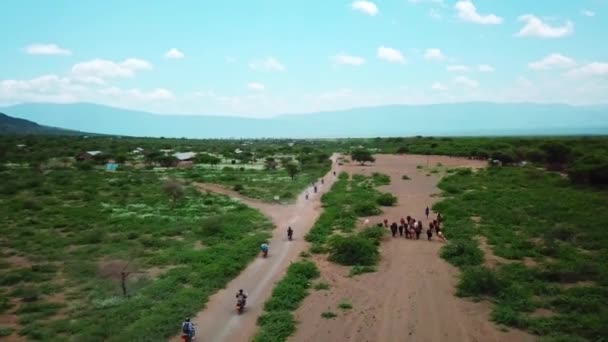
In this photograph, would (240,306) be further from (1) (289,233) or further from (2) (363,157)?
(2) (363,157)

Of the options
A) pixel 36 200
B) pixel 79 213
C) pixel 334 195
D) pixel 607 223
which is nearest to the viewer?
pixel 607 223

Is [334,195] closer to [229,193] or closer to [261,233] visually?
[229,193]

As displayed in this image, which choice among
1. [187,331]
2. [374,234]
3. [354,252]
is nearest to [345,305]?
[354,252]

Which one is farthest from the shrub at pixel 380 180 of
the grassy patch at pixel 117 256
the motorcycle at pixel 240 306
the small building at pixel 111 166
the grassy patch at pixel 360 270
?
the small building at pixel 111 166

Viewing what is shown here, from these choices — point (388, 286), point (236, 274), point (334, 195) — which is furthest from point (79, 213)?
point (388, 286)

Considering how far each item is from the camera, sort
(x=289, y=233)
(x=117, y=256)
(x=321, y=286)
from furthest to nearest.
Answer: (x=289, y=233), (x=117, y=256), (x=321, y=286)

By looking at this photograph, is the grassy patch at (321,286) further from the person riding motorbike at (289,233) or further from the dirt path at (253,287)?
the person riding motorbike at (289,233)
